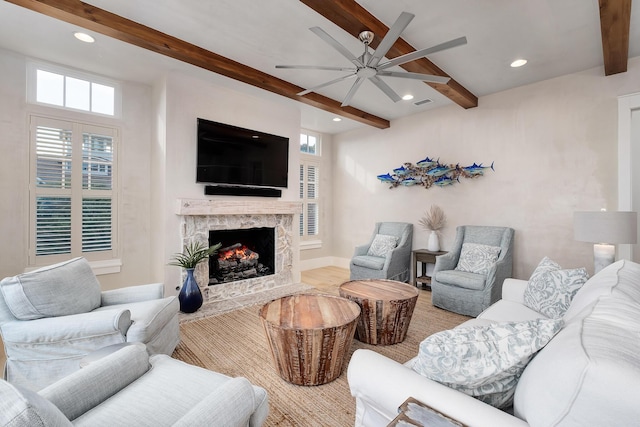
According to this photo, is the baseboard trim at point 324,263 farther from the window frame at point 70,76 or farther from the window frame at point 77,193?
the window frame at point 70,76

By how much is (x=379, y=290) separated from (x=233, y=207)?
7.24 feet

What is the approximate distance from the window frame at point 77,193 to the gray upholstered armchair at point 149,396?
2.81 meters

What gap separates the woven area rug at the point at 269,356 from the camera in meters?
1.82

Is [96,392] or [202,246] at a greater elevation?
[202,246]

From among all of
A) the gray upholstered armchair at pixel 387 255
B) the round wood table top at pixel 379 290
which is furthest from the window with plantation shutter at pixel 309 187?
the round wood table top at pixel 379 290

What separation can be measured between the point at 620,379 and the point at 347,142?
5.75 m

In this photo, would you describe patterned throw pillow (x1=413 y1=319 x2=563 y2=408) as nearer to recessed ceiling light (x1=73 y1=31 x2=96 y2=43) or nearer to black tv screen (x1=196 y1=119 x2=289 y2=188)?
black tv screen (x1=196 y1=119 x2=289 y2=188)

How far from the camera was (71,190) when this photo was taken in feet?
11.5

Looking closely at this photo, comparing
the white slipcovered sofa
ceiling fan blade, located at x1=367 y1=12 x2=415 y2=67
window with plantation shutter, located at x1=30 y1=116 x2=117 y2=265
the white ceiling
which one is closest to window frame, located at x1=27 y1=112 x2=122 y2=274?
window with plantation shutter, located at x1=30 y1=116 x2=117 y2=265

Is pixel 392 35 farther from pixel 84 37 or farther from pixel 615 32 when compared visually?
pixel 84 37

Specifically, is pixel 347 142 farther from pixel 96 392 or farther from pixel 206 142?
pixel 96 392

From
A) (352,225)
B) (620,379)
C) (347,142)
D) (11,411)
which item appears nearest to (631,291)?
(620,379)

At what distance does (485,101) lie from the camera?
429 centimetres

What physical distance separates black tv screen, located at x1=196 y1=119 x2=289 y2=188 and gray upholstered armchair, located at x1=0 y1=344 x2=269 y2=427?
278 cm
